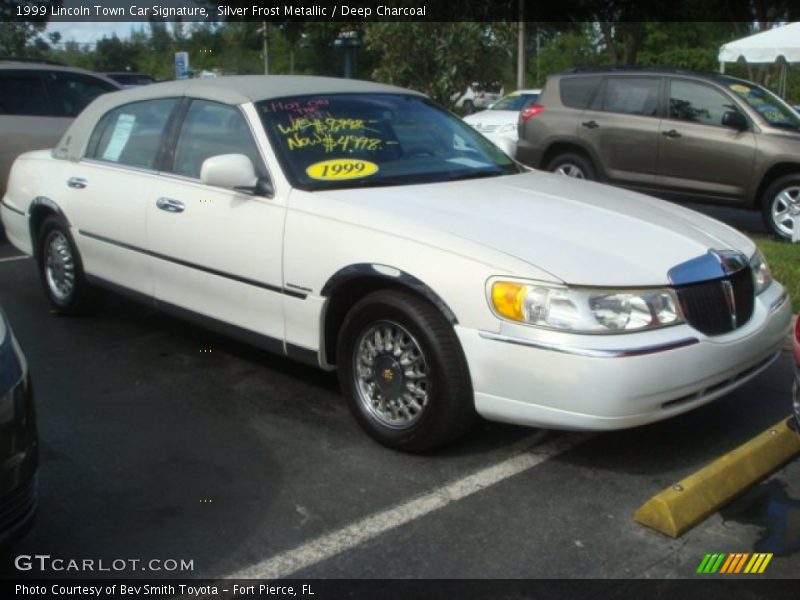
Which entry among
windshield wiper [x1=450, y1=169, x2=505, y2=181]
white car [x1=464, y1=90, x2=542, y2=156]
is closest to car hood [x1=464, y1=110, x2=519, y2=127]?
white car [x1=464, y1=90, x2=542, y2=156]

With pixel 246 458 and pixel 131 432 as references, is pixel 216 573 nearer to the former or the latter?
pixel 246 458

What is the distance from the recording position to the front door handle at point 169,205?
5.13 m

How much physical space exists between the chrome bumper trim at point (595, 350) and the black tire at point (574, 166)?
7026 mm

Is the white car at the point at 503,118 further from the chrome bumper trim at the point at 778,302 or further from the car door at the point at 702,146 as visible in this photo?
the chrome bumper trim at the point at 778,302

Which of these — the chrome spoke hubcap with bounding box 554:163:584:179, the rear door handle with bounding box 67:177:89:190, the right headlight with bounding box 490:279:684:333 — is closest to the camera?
the right headlight with bounding box 490:279:684:333

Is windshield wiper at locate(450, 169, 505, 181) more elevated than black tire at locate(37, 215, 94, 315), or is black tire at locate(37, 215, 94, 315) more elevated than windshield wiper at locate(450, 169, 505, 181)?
windshield wiper at locate(450, 169, 505, 181)

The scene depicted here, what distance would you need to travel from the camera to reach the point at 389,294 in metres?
4.19

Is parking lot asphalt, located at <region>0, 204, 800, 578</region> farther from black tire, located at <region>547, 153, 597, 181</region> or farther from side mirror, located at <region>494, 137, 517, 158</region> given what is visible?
black tire, located at <region>547, 153, 597, 181</region>

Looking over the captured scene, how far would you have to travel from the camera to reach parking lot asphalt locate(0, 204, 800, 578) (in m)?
3.42

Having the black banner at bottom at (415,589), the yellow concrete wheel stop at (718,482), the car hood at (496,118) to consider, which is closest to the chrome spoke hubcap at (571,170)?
the car hood at (496,118)

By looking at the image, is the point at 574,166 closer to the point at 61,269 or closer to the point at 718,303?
the point at 61,269

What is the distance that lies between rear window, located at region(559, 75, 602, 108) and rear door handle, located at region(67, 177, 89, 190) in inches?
248

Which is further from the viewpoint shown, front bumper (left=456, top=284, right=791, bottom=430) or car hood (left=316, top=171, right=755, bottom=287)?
car hood (left=316, top=171, right=755, bottom=287)

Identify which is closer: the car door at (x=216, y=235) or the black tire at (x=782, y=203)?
the car door at (x=216, y=235)
